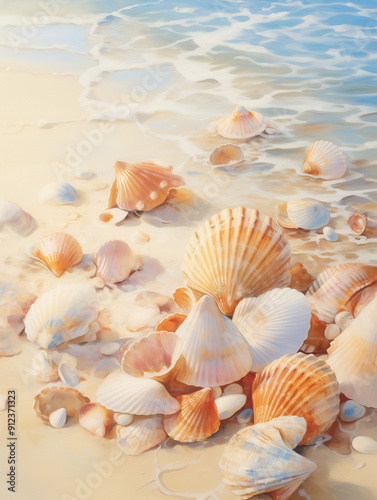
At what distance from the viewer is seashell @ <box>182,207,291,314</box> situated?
1.88 m

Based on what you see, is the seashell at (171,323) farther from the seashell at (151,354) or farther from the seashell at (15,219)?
the seashell at (15,219)

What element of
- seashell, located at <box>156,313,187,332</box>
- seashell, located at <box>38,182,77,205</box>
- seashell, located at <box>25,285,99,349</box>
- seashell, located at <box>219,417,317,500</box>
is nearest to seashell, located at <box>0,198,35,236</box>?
seashell, located at <box>38,182,77,205</box>

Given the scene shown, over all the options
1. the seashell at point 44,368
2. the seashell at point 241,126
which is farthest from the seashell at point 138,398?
the seashell at point 241,126

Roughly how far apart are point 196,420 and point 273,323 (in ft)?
1.29

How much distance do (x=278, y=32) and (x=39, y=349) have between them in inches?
146

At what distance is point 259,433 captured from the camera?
1.41 metres

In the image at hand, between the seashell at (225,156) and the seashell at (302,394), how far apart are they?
1.51m

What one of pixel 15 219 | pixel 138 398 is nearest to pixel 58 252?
pixel 15 219

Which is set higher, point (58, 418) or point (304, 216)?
point (304, 216)

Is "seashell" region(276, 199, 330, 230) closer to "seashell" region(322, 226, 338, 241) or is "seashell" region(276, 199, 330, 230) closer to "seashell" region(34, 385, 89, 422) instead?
"seashell" region(322, 226, 338, 241)

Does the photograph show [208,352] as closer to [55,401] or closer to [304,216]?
[55,401]

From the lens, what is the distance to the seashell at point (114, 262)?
2.13 m

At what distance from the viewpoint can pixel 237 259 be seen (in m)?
1.88

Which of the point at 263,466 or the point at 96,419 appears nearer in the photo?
the point at 263,466
